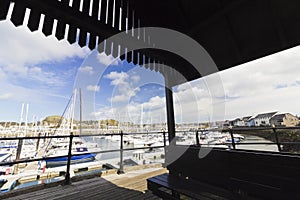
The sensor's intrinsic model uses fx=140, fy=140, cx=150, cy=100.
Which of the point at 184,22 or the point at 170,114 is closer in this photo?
the point at 184,22

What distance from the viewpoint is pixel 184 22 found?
189 cm

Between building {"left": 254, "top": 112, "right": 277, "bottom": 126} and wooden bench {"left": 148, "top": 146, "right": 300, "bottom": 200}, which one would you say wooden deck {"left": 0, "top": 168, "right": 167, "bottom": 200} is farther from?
building {"left": 254, "top": 112, "right": 277, "bottom": 126}

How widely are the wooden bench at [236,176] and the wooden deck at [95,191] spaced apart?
58cm

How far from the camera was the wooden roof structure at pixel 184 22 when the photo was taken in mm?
1233

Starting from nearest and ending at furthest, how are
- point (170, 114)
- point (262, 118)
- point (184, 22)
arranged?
1. point (184, 22)
2. point (170, 114)
3. point (262, 118)

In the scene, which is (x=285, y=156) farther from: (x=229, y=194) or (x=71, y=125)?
(x=71, y=125)

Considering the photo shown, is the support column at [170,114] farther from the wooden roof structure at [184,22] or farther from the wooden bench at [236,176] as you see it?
the wooden roof structure at [184,22]

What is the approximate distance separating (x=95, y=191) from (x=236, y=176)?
210cm

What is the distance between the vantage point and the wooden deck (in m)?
2.09

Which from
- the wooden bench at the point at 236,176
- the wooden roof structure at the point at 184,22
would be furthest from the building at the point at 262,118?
the wooden bench at the point at 236,176

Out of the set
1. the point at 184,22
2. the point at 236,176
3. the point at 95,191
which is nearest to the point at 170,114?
the point at 236,176

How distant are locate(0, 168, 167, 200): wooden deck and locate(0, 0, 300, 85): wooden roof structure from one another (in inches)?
79.6

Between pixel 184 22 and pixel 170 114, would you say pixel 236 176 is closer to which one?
pixel 170 114

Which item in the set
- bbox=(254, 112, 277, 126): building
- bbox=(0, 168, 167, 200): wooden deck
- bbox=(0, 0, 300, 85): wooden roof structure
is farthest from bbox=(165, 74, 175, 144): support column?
bbox=(254, 112, 277, 126): building
